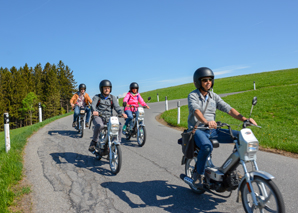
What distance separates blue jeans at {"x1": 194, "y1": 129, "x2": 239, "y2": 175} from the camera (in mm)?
3516

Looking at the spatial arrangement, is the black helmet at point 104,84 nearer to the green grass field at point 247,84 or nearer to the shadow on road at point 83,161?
the shadow on road at point 83,161

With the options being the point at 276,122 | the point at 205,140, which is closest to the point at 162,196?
the point at 205,140

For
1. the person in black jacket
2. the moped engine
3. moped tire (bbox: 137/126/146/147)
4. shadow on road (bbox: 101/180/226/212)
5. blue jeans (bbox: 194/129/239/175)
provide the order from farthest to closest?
1. moped tire (bbox: 137/126/146/147)
2. the person in black jacket
3. shadow on road (bbox: 101/180/226/212)
4. blue jeans (bbox: 194/129/239/175)
5. the moped engine

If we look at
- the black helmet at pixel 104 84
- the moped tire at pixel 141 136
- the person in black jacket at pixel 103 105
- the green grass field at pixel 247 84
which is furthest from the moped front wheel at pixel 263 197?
the green grass field at pixel 247 84

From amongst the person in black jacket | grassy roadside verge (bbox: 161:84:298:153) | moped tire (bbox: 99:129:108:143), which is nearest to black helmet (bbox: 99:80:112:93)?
the person in black jacket

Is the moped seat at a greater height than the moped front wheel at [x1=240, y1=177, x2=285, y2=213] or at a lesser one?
greater

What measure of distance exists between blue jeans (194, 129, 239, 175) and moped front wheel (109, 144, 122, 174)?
2032mm

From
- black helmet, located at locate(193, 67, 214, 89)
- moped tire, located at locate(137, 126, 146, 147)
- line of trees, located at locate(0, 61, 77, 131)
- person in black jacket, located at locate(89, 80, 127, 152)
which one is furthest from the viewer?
line of trees, located at locate(0, 61, 77, 131)

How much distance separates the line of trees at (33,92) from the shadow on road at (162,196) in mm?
69506

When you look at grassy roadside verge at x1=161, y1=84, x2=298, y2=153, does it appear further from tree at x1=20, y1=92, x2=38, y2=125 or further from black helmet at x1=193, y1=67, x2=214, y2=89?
tree at x1=20, y1=92, x2=38, y2=125

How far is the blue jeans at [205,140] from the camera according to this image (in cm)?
352

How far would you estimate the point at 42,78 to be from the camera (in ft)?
289

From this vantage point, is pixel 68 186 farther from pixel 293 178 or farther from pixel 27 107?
pixel 27 107

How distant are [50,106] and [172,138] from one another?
239 feet
